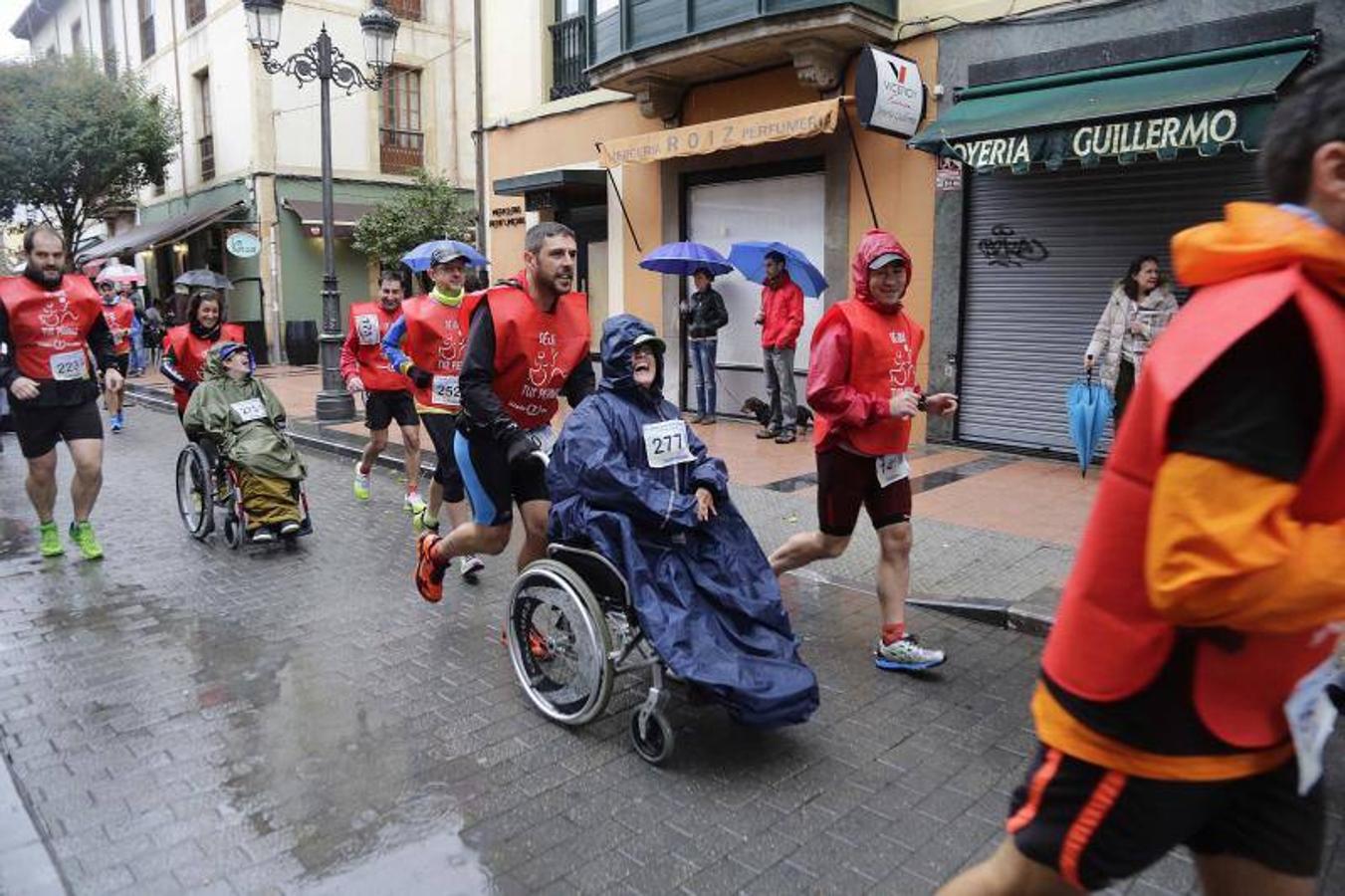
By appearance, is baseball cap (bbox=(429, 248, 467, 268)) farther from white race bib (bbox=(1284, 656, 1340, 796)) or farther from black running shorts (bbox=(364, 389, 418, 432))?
white race bib (bbox=(1284, 656, 1340, 796))

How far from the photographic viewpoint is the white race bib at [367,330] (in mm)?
7941

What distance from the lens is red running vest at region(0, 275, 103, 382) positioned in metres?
6.11

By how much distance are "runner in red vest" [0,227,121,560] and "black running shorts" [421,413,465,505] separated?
2.08 meters

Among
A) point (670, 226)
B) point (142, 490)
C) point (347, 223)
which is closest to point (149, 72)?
point (347, 223)

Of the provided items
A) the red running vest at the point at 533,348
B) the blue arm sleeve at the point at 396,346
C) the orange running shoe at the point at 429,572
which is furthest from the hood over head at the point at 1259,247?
the blue arm sleeve at the point at 396,346

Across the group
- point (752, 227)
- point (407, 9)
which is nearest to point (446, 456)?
point (752, 227)

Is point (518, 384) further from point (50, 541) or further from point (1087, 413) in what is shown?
point (1087, 413)

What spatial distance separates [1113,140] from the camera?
312 inches

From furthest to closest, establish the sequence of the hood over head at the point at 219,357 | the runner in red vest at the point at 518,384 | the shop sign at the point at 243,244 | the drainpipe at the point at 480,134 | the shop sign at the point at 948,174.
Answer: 1. the shop sign at the point at 243,244
2. the drainpipe at the point at 480,134
3. the shop sign at the point at 948,174
4. the hood over head at the point at 219,357
5. the runner in red vest at the point at 518,384

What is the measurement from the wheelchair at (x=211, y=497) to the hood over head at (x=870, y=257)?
169 inches

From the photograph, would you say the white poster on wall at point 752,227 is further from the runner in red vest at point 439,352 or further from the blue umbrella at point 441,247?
the runner in red vest at point 439,352

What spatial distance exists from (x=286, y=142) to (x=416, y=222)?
4.73 m

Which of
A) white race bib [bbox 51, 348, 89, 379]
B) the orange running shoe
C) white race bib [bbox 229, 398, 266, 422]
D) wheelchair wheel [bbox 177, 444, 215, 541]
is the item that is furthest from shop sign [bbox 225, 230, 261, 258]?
the orange running shoe

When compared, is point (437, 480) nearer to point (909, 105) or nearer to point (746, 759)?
point (746, 759)
